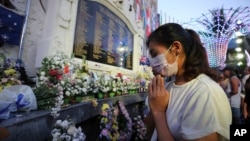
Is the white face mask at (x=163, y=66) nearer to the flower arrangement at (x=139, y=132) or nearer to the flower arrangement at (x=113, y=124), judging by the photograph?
the flower arrangement at (x=113, y=124)

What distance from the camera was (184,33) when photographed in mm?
1361

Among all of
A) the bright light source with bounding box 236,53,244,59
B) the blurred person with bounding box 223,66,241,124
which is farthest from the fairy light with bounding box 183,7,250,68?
the bright light source with bounding box 236,53,244,59

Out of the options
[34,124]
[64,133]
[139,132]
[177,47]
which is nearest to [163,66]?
[177,47]

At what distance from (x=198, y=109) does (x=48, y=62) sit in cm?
195

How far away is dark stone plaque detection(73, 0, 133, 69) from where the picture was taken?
373cm

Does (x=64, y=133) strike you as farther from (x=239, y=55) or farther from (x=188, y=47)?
(x=239, y=55)

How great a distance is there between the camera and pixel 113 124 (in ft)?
8.81

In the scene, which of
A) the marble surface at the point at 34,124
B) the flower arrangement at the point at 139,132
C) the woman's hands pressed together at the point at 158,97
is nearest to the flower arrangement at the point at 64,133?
the marble surface at the point at 34,124

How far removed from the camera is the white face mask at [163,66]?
1.36 meters

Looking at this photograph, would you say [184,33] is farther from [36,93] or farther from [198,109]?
[36,93]

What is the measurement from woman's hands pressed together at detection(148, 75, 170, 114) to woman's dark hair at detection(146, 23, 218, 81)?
165 mm

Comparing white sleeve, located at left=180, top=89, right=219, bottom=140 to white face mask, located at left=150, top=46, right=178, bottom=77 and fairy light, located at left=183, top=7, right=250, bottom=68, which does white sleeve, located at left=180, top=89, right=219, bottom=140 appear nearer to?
white face mask, located at left=150, top=46, right=178, bottom=77

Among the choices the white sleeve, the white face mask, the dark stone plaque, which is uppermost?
the dark stone plaque

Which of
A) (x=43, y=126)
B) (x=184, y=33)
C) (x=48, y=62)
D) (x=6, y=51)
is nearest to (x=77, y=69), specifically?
(x=48, y=62)
